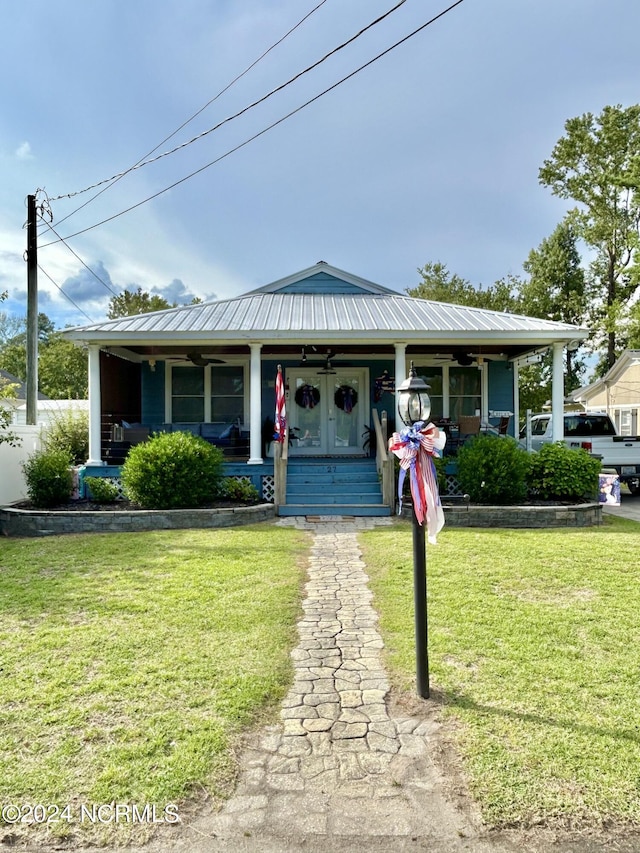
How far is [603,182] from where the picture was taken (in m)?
25.3

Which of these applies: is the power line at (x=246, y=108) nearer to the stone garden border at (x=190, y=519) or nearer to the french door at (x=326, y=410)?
the french door at (x=326, y=410)

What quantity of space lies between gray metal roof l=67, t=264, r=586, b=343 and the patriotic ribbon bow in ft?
23.7

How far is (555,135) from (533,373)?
12.0 m

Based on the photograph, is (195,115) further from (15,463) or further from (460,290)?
(460,290)

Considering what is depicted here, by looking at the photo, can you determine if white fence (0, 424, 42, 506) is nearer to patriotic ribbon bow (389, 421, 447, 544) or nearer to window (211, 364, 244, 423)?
window (211, 364, 244, 423)

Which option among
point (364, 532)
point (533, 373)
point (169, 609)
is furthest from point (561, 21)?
point (533, 373)

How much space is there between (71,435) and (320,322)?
23.5 feet

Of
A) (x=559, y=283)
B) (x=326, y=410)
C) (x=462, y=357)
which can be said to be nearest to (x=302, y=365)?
(x=326, y=410)

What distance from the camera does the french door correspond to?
13.5 metres

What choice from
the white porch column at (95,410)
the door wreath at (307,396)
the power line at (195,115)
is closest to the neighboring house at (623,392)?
the door wreath at (307,396)

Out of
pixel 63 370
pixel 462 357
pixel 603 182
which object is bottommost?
pixel 462 357

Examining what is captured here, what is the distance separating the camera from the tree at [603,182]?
82.4 ft

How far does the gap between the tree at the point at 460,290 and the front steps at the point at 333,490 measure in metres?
15.7

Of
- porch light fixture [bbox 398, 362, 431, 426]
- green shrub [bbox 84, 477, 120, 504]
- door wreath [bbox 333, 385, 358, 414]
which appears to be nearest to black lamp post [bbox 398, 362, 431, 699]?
porch light fixture [bbox 398, 362, 431, 426]
